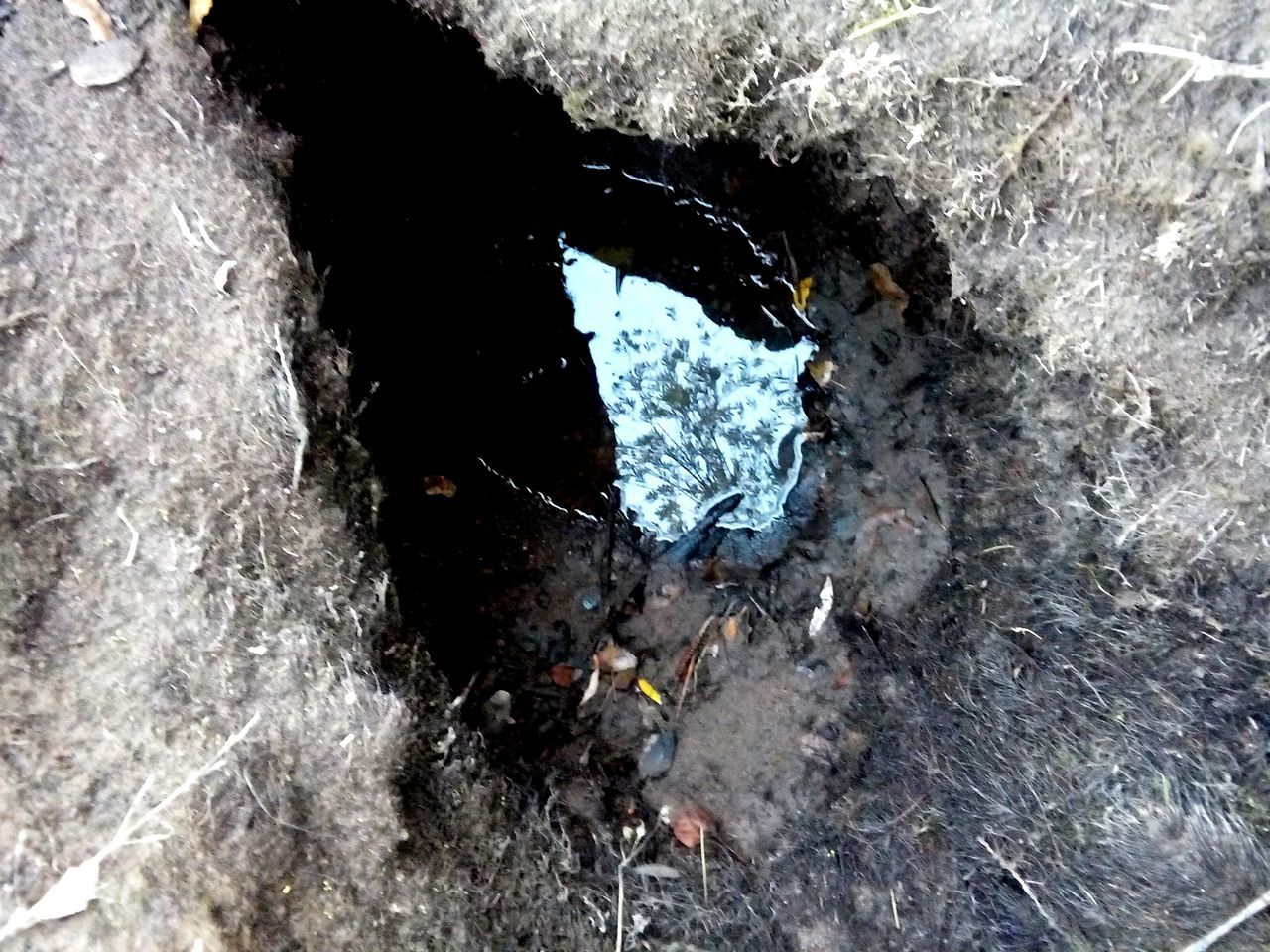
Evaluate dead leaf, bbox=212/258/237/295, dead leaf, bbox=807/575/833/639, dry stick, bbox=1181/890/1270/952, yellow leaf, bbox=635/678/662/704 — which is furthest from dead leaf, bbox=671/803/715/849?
dead leaf, bbox=212/258/237/295

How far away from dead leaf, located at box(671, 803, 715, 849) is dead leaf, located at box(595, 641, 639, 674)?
0.40 m

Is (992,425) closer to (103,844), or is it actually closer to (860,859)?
(860,859)

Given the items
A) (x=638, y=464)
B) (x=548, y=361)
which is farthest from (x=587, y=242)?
(x=638, y=464)

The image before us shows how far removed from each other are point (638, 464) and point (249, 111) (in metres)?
1.36

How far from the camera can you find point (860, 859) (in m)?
2.08

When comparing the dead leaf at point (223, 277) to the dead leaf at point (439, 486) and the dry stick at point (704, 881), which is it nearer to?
the dead leaf at point (439, 486)

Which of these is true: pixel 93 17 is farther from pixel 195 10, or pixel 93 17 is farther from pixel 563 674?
pixel 563 674

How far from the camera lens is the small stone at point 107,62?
163 cm

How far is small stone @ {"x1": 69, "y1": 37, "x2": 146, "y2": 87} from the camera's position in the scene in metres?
1.63

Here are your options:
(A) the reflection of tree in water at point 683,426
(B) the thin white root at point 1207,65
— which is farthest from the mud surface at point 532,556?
(B) the thin white root at point 1207,65

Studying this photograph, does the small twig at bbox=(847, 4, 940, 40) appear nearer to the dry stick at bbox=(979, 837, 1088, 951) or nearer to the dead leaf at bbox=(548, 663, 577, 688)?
the dead leaf at bbox=(548, 663, 577, 688)

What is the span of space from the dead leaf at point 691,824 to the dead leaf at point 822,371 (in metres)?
1.26

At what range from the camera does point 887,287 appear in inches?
90.9

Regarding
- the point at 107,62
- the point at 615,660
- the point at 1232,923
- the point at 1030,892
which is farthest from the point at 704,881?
the point at 107,62
